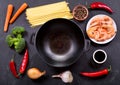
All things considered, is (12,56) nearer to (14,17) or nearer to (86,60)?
(14,17)

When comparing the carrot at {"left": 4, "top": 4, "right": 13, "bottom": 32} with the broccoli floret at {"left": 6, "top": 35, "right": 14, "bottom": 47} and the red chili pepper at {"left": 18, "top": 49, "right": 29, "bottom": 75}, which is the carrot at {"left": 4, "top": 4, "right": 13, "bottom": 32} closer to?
the broccoli floret at {"left": 6, "top": 35, "right": 14, "bottom": 47}

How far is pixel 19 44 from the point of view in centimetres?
185

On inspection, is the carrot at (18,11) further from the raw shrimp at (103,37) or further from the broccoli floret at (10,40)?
the raw shrimp at (103,37)

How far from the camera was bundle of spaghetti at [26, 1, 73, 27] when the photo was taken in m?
1.92

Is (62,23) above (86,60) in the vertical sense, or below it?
above

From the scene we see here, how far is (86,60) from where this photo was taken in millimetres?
1888

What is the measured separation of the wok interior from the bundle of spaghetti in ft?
0.20

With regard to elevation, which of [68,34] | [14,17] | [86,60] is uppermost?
[14,17]

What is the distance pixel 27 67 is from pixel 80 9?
0.42m

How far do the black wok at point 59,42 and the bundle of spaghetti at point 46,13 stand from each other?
61 millimetres

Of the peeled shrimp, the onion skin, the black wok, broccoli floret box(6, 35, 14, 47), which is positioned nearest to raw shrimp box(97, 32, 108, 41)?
the peeled shrimp

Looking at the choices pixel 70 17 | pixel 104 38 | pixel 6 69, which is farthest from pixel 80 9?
pixel 6 69

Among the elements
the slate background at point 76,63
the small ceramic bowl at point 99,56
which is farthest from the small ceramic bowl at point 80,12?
the small ceramic bowl at point 99,56

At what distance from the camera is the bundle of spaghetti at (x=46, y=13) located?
1.92 metres
